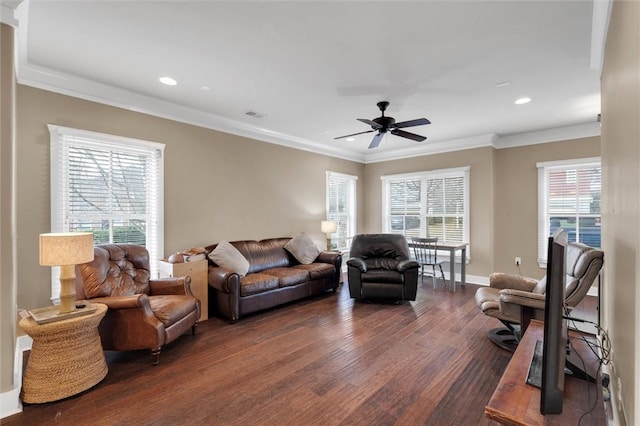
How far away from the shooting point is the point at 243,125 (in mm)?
4859

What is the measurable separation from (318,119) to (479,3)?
9.21ft

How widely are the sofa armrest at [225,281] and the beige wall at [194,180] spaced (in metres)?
0.74

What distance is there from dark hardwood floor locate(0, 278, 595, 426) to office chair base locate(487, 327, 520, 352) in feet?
0.31

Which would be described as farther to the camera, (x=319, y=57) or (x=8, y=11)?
(x=319, y=57)

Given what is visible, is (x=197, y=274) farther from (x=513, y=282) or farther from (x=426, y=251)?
(x=426, y=251)

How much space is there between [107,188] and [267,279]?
225 cm

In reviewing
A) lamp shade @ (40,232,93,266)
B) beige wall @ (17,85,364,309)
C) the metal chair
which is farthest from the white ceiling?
the metal chair

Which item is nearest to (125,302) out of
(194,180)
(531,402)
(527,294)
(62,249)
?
(62,249)

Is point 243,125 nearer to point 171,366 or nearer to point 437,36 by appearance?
point 437,36

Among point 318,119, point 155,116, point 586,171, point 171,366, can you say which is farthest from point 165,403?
point 586,171

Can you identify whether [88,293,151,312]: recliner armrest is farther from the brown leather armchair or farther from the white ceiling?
the white ceiling

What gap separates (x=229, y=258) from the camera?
13.5ft

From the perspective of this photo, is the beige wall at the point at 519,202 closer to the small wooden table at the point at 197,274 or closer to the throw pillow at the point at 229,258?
the throw pillow at the point at 229,258

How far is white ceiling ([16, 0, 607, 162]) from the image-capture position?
2.22 m
